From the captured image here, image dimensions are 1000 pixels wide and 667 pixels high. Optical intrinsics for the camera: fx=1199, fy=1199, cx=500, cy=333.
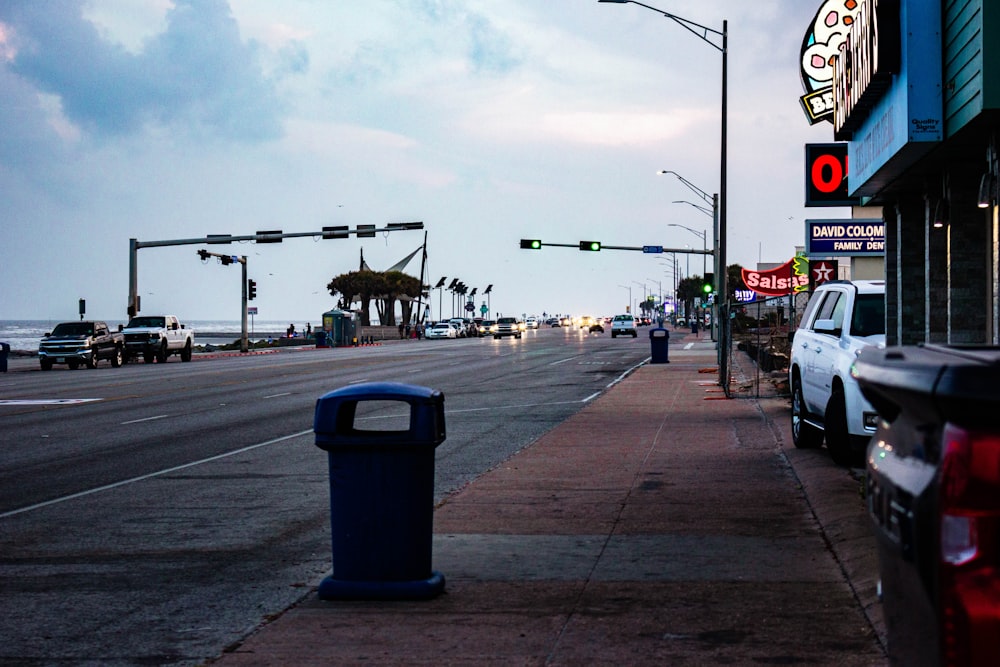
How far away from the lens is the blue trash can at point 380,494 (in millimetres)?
6801

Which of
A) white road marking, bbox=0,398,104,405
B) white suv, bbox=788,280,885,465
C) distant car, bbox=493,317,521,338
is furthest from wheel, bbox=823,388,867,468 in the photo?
distant car, bbox=493,317,521,338

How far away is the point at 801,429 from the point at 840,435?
2.04 metres

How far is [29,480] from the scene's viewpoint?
12922 mm

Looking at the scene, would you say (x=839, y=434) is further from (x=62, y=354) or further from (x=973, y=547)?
(x=62, y=354)

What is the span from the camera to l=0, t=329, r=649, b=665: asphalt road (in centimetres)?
673

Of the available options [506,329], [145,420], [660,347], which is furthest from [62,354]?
[506,329]

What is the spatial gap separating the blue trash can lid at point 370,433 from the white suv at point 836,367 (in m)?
6.04

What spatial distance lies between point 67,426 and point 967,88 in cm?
1465

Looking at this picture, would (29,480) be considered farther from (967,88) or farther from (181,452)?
(967,88)

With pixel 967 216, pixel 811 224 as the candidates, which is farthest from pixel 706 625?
pixel 811 224

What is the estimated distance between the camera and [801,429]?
14508 mm

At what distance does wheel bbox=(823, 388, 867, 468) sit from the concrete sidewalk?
0.25 metres

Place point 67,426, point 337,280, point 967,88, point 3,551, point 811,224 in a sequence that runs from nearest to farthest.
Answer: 1. point 3,551
2. point 967,88
3. point 67,426
4. point 811,224
5. point 337,280

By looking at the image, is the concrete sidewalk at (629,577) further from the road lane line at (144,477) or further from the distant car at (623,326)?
the distant car at (623,326)
